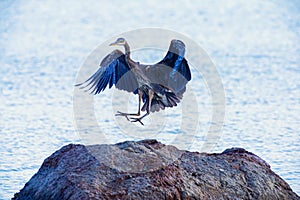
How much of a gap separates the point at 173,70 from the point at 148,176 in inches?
60.6

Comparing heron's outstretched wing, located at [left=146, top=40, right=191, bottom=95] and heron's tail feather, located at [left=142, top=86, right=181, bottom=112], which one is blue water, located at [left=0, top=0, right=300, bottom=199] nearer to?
heron's tail feather, located at [left=142, top=86, right=181, bottom=112]

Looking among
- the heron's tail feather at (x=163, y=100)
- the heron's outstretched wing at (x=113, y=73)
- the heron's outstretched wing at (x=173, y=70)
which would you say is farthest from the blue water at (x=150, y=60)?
the heron's outstretched wing at (x=173, y=70)

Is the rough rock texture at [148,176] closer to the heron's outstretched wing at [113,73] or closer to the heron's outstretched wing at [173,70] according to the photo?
the heron's outstretched wing at [113,73]

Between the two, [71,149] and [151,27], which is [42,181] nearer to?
[71,149]

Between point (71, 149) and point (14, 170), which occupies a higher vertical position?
point (71, 149)

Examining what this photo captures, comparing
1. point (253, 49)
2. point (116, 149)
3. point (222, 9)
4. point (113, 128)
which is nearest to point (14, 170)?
point (113, 128)

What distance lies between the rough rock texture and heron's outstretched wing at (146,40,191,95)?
1003 mm

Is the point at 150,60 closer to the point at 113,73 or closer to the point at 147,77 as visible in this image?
the point at 147,77

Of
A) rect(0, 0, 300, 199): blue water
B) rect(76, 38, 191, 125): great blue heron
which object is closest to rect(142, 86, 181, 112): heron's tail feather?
rect(76, 38, 191, 125): great blue heron

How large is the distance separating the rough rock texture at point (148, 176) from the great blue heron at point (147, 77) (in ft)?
2.93

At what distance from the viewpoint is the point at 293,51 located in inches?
645

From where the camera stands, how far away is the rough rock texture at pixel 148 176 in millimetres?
6266

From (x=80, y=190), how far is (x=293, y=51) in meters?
11.0

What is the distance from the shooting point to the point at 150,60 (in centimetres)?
1466
